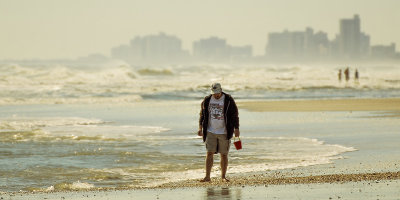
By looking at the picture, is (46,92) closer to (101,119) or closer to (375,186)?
(101,119)

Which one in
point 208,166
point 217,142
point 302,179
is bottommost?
point 302,179

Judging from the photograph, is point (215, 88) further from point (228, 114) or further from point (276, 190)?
point (276, 190)

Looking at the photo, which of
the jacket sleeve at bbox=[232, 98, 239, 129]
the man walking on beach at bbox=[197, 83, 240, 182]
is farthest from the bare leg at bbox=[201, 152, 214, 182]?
the jacket sleeve at bbox=[232, 98, 239, 129]

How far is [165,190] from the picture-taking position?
997 cm

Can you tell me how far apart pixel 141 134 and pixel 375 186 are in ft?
33.7

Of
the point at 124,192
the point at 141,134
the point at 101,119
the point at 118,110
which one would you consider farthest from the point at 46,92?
the point at 124,192

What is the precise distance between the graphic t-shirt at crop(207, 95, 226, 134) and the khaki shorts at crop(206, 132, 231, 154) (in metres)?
0.06

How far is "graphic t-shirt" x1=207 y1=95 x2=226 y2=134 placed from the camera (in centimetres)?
1095

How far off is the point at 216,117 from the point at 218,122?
0.08m

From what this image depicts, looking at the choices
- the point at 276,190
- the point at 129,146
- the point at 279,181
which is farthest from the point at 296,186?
the point at 129,146

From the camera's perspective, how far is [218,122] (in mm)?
11047

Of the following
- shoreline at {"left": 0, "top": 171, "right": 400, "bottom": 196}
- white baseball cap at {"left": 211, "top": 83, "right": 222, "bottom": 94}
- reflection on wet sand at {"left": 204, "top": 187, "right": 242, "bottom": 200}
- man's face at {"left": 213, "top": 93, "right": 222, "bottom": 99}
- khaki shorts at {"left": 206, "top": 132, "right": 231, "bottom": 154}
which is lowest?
shoreline at {"left": 0, "top": 171, "right": 400, "bottom": 196}

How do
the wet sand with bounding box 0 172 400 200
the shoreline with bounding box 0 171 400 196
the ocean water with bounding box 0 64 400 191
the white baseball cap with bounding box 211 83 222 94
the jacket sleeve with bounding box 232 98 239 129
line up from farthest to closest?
the ocean water with bounding box 0 64 400 191, the jacket sleeve with bounding box 232 98 239 129, the white baseball cap with bounding box 211 83 222 94, the shoreline with bounding box 0 171 400 196, the wet sand with bounding box 0 172 400 200

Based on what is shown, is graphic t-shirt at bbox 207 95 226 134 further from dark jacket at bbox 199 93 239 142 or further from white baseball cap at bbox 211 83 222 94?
white baseball cap at bbox 211 83 222 94
